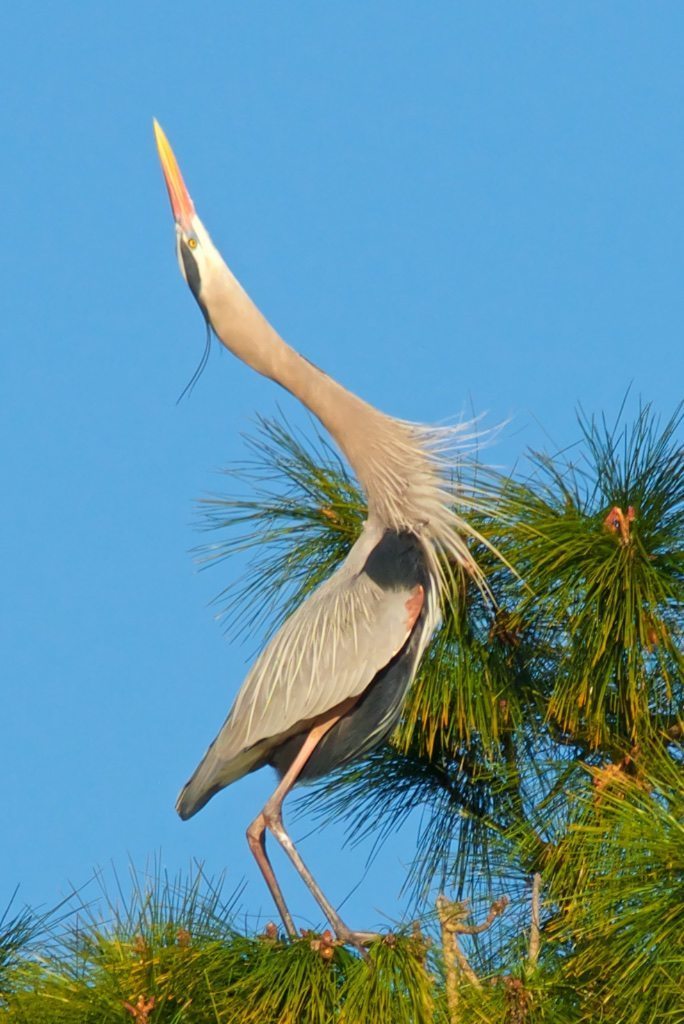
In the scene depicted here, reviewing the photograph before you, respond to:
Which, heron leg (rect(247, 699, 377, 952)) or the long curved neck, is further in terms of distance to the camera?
the long curved neck

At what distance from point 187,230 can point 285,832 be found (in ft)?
5.27

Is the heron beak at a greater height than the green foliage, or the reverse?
Answer: the heron beak

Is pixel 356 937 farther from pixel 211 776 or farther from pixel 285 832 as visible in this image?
pixel 211 776

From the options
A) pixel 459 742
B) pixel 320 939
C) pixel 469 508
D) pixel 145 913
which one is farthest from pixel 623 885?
pixel 469 508

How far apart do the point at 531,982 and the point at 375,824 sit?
149cm

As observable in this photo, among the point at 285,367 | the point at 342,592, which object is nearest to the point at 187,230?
the point at 285,367

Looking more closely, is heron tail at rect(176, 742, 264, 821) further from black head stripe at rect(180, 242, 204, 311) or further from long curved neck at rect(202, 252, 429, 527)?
black head stripe at rect(180, 242, 204, 311)

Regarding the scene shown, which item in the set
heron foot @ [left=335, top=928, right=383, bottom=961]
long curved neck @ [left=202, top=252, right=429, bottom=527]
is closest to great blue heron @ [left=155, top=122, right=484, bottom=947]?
long curved neck @ [left=202, top=252, right=429, bottom=527]

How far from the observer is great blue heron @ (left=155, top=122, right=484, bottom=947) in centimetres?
443

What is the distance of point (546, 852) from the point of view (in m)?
3.94

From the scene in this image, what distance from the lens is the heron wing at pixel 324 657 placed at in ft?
14.5

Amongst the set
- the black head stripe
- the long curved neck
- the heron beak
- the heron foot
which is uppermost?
the heron beak

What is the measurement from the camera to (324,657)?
4449mm

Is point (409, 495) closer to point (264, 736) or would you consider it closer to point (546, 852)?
point (264, 736)
